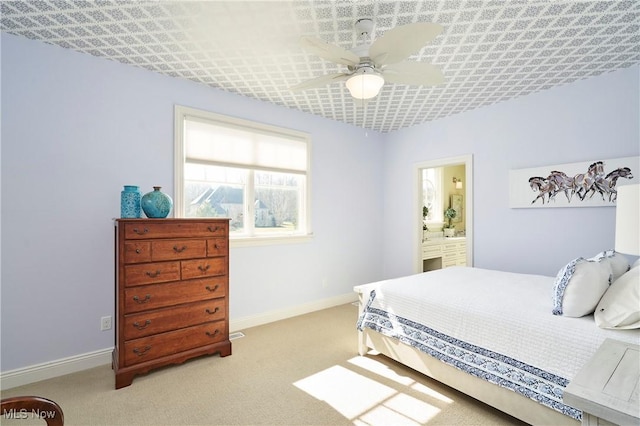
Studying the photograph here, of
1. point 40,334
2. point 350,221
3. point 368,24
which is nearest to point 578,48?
point 368,24

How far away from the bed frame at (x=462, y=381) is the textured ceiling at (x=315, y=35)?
213cm

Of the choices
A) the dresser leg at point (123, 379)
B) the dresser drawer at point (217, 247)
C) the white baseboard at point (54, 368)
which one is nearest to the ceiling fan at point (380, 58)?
the dresser drawer at point (217, 247)

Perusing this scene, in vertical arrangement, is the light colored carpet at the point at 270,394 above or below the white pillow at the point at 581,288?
below

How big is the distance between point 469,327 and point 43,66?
3.68 meters

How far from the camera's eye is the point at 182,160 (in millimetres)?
3084

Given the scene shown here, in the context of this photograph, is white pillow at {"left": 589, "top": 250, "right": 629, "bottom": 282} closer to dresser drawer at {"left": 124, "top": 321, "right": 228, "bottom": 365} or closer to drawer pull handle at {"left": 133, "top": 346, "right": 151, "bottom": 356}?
dresser drawer at {"left": 124, "top": 321, "right": 228, "bottom": 365}

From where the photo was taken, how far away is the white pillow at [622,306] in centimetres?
162

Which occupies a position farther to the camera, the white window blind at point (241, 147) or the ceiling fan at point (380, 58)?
the white window blind at point (241, 147)

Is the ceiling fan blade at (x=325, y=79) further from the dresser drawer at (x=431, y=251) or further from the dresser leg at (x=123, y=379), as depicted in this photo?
the dresser drawer at (x=431, y=251)

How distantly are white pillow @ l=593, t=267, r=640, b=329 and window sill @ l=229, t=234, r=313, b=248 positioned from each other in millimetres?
2869

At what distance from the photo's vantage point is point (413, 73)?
2141 mm

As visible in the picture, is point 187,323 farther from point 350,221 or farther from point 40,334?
point 350,221

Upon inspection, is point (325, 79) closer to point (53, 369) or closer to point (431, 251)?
point (53, 369)

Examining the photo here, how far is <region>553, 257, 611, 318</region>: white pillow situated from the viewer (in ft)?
5.93
